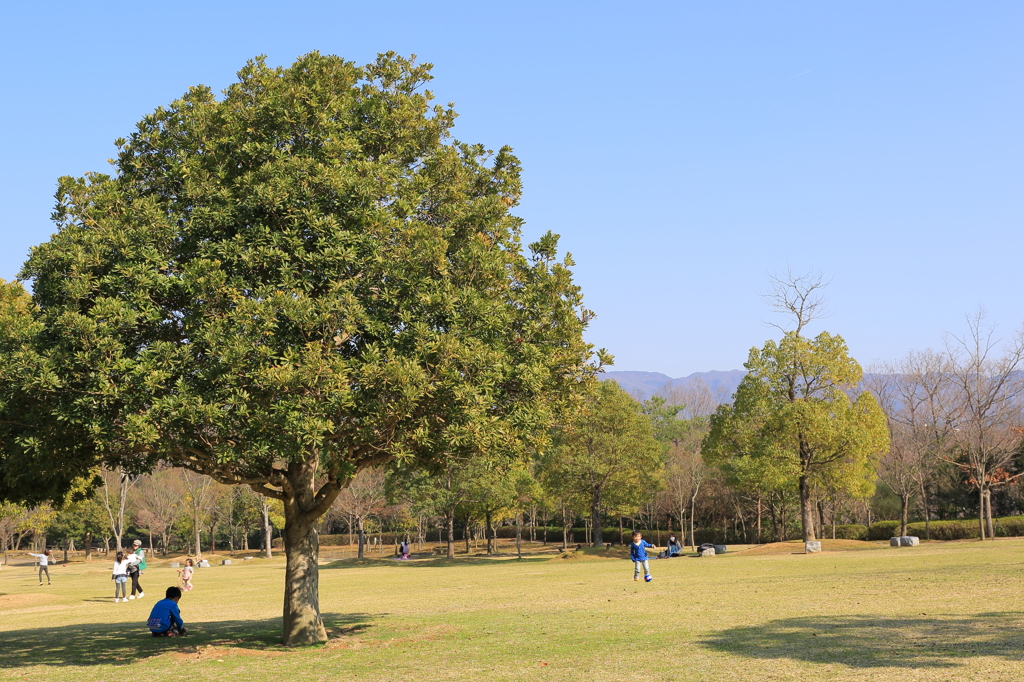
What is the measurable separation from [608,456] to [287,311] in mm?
46866

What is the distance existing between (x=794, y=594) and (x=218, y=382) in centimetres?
1688

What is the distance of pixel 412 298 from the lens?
1534cm

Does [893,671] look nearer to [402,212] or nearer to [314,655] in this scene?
[314,655]

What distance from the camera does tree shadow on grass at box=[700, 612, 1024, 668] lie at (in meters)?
12.1

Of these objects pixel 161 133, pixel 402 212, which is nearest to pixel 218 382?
pixel 402 212

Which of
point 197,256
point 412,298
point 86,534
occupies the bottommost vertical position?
point 86,534

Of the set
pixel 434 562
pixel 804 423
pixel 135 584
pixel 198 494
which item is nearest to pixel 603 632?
pixel 135 584

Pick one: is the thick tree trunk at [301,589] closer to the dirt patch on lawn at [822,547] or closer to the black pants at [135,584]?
the black pants at [135,584]

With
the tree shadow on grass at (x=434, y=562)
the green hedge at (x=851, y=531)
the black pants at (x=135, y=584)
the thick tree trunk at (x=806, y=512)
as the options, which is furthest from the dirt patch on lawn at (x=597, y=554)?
the black pants at (x=135, y=584)

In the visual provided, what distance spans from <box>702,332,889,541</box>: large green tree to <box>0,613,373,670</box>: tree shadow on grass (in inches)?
1373

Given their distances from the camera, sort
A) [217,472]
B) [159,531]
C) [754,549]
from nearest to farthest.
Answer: [217,472], [754,549], [159,531]

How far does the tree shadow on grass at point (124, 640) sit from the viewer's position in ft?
55.2

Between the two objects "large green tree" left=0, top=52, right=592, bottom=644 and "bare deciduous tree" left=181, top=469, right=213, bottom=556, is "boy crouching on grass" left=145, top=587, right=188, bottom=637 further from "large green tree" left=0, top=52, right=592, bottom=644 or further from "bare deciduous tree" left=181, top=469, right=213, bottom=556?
"bare deciduous tree" left=181, top=469, right=213, bottom=556

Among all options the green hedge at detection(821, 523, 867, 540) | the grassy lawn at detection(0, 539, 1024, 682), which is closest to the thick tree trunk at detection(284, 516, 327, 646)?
the grassy lawn at detection(0, 539, 1024, 682)
